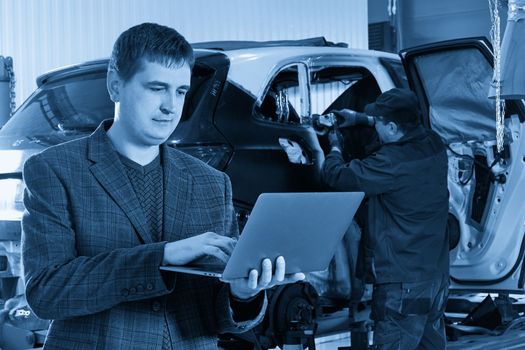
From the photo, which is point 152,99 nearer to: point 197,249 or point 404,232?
point 197,249

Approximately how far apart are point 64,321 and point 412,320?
109 inches

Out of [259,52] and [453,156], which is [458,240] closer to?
[453,156]

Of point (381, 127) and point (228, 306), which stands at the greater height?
Answer: point (228, 306)

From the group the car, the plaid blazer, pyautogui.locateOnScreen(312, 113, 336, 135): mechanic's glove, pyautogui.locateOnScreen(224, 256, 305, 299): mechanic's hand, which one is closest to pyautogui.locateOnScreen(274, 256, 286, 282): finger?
pyautogui.locateOnScreen(224, 256, 305, 299): mechanic's hand

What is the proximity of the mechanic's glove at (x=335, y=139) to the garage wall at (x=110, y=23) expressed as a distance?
434 cm

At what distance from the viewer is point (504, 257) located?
18.3 ft

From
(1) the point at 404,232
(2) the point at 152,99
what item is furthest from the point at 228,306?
(1) the point at 404,232

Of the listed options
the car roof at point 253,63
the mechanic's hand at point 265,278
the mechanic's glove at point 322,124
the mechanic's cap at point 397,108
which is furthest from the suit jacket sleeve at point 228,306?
the mechanic's glove at point 322,124

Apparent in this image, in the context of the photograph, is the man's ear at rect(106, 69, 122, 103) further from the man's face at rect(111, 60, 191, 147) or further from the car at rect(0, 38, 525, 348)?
the car at rect(0, 38, 525, 348)

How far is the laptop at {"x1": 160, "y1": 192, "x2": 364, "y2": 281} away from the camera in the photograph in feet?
6.01

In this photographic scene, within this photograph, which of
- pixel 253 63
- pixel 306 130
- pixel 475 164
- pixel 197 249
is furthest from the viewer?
pixel 475 164

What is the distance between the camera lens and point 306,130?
4766mm

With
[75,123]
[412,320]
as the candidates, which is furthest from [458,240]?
[75,123]

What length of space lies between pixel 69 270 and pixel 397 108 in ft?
9.75
